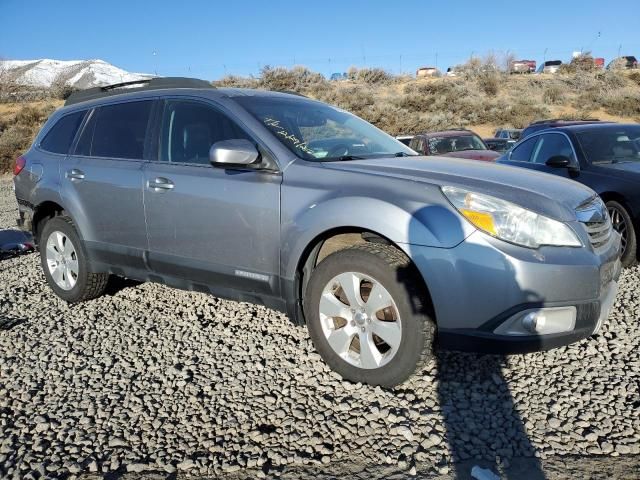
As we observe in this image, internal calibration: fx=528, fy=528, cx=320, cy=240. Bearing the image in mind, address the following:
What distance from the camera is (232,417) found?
2836 millimetres

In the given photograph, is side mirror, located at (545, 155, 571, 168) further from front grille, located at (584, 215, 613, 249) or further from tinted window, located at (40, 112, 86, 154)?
tinted window, located at (40, 112, 86, 154)

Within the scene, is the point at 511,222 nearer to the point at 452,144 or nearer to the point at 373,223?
the point at 373,223

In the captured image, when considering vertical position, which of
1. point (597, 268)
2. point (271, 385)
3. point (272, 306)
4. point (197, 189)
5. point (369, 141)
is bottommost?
point (271, 385)

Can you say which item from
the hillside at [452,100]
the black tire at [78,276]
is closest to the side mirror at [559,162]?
the black tire at [78,276]

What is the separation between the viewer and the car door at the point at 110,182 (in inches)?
163

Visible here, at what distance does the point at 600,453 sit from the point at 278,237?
2056mm

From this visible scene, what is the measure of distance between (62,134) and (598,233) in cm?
453

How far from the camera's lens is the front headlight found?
2.72 metres

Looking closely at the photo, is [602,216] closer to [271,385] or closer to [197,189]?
[271,385]

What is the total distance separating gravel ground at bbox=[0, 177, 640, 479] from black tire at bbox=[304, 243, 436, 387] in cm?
13

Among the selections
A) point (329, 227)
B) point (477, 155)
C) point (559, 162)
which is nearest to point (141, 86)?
point (329, 227)

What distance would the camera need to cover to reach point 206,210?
12.0 feet

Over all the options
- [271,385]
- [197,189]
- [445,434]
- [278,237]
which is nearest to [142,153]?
[197,189]

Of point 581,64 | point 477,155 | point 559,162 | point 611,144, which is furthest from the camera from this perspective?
point 581,64
